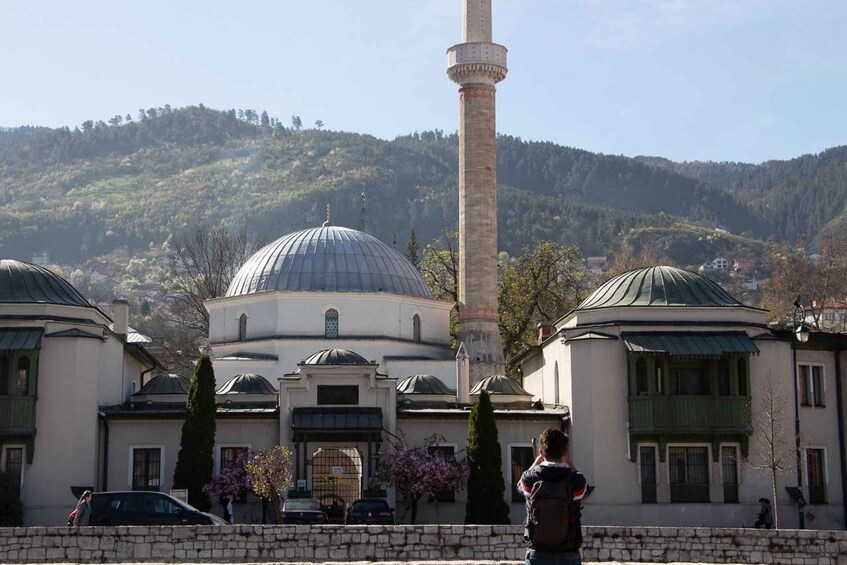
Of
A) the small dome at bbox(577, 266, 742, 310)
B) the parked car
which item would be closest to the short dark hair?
the parked car

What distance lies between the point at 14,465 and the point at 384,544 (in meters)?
14.5

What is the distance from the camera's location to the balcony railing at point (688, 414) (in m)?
34.2

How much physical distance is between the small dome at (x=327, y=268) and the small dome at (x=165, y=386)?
6.39m

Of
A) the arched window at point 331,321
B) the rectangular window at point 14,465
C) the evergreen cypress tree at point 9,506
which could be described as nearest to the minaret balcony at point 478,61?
the arched window at point 331,321

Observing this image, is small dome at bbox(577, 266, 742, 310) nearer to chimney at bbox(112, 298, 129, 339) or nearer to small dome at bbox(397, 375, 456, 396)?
small dome at bbox(397, 375, 456, 396)

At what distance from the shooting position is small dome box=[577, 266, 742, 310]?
117ft

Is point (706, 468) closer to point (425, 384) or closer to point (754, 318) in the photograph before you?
point (754, 318)

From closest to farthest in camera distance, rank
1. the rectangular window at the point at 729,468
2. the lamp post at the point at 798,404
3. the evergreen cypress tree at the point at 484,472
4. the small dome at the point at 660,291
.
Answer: the lamp post at the point at 798,404 < the evergreen cypress tree at the point at 484,472 < the rectangular window at the point at 729,468 < the small dome at the point at 660,291

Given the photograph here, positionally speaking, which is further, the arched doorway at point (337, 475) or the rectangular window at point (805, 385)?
the arched doorway at point (337, 475)

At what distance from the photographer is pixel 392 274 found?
47.1 meters

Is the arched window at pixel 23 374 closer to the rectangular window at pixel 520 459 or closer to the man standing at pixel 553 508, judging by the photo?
the rectangular window at pixel 520 459

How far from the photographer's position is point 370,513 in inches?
1230

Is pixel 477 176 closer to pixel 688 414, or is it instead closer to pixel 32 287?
pixel 688 414

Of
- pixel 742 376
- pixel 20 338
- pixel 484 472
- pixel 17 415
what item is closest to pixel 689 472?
pixel 742 376
